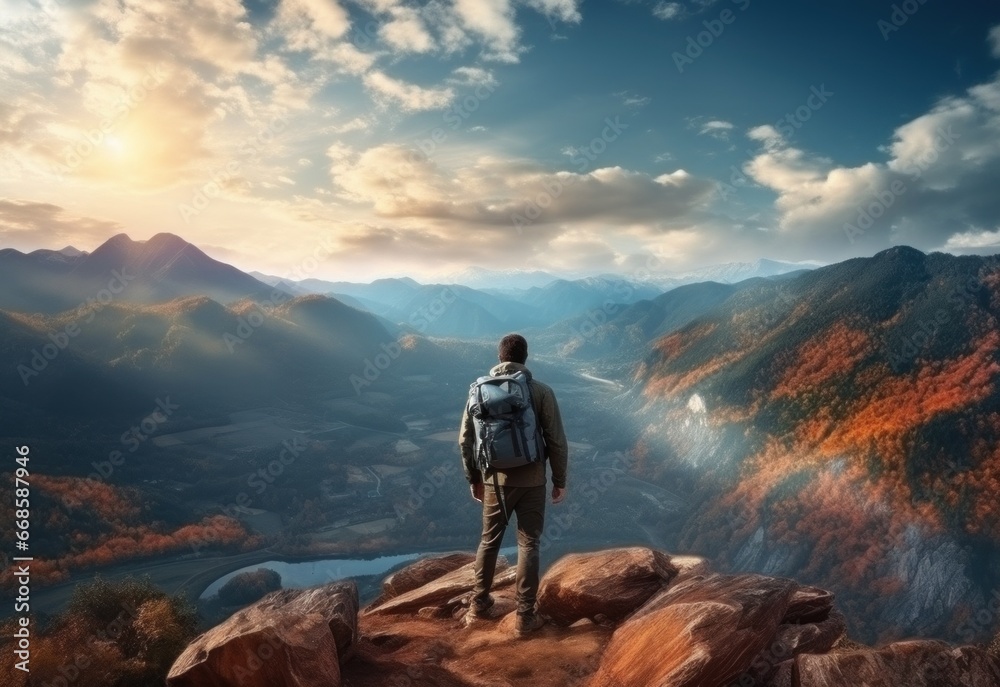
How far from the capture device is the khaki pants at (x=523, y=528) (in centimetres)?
1084

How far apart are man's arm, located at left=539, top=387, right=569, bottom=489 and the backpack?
11.7 inches

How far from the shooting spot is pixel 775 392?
16825 cm

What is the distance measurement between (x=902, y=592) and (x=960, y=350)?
71.4 meters

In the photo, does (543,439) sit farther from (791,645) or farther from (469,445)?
(791,645)

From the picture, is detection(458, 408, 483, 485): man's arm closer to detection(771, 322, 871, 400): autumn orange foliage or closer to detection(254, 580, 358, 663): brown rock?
detection(254, 580, 358, 663): brown rock

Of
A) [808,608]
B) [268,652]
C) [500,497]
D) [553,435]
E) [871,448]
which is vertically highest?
[553,435]

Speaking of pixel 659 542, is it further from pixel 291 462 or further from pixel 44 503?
pixel 44 503

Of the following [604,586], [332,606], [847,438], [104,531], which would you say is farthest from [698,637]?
[847,438]

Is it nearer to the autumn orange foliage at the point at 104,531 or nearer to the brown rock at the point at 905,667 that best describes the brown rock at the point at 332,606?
the brown rock at the point at 905,667

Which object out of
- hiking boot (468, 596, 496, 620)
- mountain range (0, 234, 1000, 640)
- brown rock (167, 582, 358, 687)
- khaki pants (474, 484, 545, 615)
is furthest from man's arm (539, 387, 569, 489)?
mountain range (0, 234, 1000, 640)

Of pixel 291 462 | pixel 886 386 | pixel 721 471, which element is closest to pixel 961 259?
pixel 886 386

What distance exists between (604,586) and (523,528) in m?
3.12

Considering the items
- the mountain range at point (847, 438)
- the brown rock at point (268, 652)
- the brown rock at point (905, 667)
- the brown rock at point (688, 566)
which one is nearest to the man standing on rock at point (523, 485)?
the brown rock at point (268, 652)

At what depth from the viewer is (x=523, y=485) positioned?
34.7 feet
